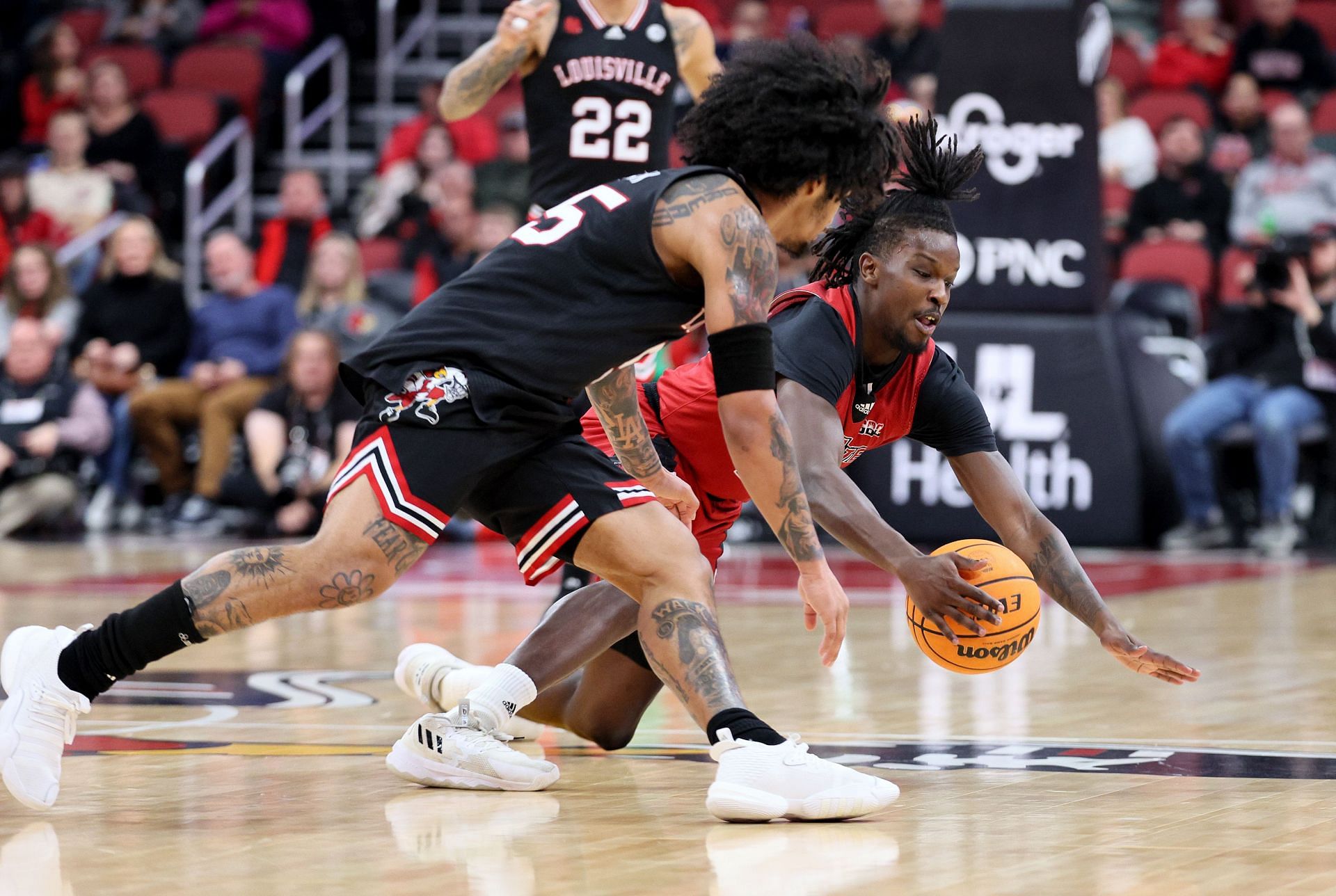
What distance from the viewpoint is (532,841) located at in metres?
3.73

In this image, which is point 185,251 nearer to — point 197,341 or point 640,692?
point 197,341

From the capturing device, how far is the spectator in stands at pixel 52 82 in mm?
16625

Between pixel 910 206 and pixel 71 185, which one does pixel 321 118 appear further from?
pixel 910 206

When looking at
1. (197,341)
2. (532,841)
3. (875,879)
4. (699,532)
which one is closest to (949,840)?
(875,879)

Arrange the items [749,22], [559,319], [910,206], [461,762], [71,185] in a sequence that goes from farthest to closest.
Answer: [71,185] < [749,22] < [910,206] < [461,762] < [559,319]

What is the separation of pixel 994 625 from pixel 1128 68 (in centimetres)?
1158

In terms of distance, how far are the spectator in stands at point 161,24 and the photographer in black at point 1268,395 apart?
33.8ft

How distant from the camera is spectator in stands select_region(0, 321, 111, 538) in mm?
12977

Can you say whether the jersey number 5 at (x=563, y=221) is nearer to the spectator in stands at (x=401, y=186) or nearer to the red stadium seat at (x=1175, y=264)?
the red stadium seat at (x=1175, y=264)

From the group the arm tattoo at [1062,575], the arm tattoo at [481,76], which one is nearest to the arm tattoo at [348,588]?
the arm tattoo at [1062,575]

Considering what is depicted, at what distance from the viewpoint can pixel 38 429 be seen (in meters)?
13.0

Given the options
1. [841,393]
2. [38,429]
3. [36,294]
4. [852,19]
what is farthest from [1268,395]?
[36,294]

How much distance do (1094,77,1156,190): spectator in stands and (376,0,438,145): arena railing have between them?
6527mm

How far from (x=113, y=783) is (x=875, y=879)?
77.8 inches
